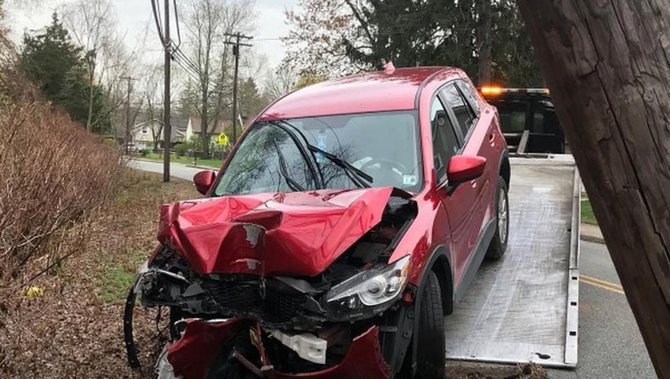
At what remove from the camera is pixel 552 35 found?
4.67ft

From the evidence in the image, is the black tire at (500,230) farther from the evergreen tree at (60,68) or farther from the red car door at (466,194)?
the evergreen tree at (60,68)

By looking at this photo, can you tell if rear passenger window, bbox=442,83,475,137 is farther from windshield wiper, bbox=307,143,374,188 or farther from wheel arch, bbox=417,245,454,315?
wheel arch, bbox=417,245,454,315

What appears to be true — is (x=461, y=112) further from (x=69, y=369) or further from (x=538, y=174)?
(x=69, y=369)

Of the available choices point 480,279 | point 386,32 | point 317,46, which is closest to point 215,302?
point 480,279

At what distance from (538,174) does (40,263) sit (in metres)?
5.79

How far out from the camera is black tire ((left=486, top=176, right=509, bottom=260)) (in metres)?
6.13

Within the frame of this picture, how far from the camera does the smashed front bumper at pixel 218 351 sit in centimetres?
322

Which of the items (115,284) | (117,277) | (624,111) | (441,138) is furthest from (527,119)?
(624,111)

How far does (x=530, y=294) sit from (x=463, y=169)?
1571mm

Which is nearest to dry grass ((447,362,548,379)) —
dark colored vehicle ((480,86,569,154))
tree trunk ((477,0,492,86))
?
dark colored vehicle ((480,86,569,154))

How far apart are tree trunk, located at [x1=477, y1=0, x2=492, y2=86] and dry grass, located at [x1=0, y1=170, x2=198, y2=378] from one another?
1752cm

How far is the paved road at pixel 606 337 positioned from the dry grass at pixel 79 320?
3.25 metres

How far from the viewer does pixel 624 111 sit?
1.38m

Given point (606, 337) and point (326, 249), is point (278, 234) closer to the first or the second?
point (326, 249)
